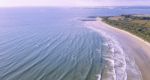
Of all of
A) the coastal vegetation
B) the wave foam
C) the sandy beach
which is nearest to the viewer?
the wave foam

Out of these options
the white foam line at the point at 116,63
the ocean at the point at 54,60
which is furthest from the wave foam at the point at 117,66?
the ocean at the point at 54,60

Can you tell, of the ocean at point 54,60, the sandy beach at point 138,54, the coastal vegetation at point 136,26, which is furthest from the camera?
the coastal vegetation at point 136,26

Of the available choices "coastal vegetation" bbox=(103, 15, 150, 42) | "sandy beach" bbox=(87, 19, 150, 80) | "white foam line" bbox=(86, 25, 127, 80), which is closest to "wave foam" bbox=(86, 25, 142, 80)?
"white foam line" bbox=(86, 25, 127, 80)

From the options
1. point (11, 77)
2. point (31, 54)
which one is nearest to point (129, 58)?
point (31, 54)

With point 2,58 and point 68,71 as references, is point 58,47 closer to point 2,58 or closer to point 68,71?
point 2,58

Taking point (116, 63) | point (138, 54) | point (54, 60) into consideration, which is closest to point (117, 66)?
point (116, 63)

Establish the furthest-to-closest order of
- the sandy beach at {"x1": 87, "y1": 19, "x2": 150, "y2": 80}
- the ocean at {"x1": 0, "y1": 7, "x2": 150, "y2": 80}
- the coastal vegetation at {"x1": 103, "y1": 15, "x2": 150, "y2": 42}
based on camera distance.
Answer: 1. the coastal vegetation at {"x1": 103, "y1": 15, "x2": 150, "y2": 42}
2. the sandy beach at {"x1": 87, "y1": 19, "x2": 150, "y2": 80}
3. the ocean at {"x1": 0, "y1": 7, "x2": 150, "y2": 80}

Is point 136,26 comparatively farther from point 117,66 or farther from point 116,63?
point 117,66

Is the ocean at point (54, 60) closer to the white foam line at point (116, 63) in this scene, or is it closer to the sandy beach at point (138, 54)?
the white foam line at point (116, 63)

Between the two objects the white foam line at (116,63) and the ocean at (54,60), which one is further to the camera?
the white foam line at (116,63)

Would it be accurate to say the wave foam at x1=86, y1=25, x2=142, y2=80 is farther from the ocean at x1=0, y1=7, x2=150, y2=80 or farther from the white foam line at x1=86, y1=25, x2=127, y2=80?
the ocean at x1=0, y1=7, x2=150, y2=80

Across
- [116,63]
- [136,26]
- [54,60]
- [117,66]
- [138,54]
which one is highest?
[54,60]
